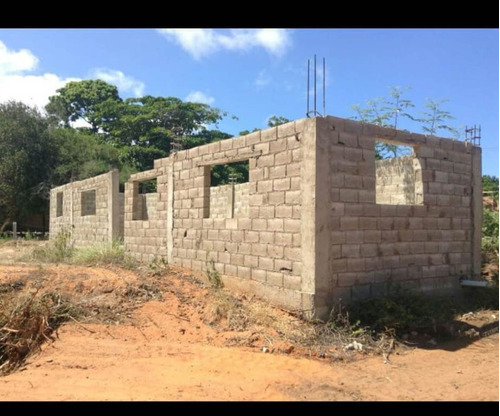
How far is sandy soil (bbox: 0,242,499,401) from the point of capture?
14.8 feet

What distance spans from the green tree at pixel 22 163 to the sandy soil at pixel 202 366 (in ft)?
60.0

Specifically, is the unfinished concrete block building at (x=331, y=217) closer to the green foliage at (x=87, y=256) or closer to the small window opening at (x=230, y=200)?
the green foliage at (x=87, y=256)

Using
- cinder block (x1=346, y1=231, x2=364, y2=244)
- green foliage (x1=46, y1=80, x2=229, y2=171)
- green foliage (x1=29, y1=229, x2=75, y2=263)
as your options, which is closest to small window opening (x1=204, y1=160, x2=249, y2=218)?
green foliage (x1=29, y1=229, x2=75, y2=263)

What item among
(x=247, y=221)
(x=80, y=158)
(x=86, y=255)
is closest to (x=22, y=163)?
A: (x=80, y=158)

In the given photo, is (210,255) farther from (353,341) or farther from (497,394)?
(497,394)

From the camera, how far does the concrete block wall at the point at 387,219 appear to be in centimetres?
659

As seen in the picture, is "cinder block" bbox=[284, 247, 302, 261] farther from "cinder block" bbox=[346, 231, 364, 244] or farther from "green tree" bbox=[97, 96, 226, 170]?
"green tree" bbox=[97, 96, 226, 170]

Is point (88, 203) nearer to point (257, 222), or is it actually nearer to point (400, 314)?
point (257, 222)

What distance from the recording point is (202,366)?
5258 millimetres

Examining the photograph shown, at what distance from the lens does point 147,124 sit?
29.4m

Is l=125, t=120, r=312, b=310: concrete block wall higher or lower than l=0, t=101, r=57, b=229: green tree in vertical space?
lower

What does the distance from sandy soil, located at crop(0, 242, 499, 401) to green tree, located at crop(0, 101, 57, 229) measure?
60.0ft

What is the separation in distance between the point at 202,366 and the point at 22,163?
857 inches
